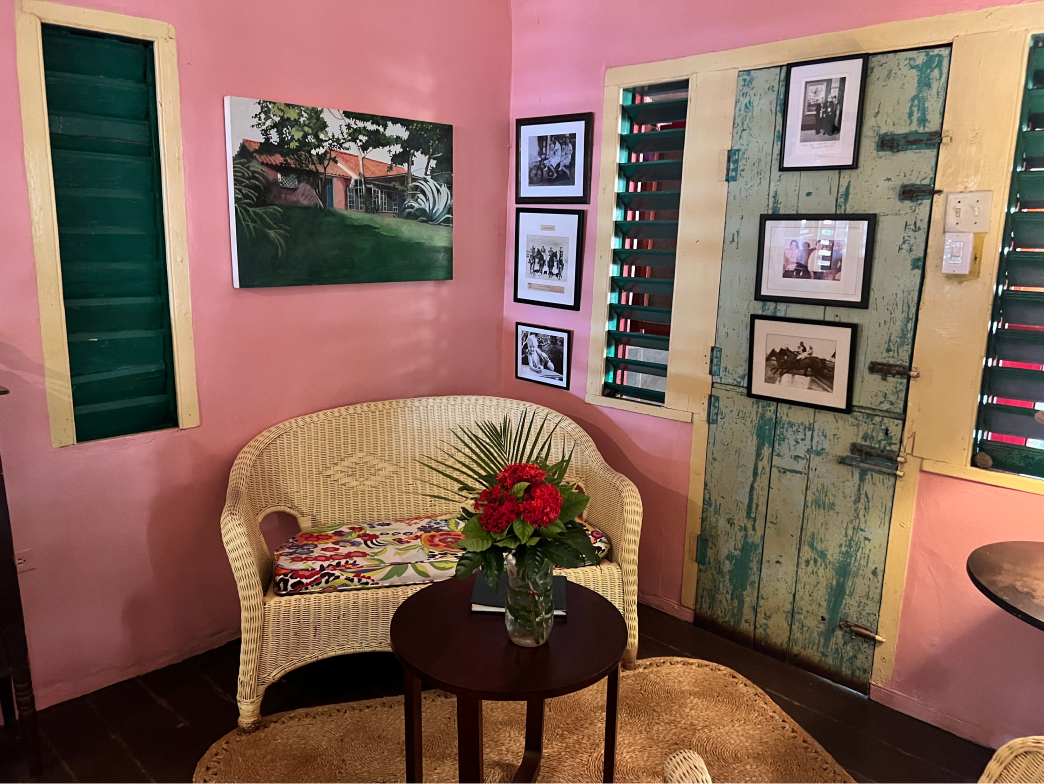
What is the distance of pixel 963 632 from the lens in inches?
104

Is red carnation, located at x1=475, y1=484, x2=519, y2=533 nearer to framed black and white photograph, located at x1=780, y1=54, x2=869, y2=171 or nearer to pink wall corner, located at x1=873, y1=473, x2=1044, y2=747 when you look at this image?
pink wall corner, located at x1=873, y1=473, x2=1044, y2=747

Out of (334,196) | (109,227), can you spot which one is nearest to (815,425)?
(334,196)

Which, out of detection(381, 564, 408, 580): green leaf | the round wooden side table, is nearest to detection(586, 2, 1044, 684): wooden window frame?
the round wooden side table

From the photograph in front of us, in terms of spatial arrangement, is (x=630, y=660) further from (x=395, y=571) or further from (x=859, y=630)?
(x=395, y=571)

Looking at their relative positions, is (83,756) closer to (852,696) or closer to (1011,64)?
(852,696)

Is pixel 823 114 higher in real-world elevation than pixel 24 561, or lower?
higher

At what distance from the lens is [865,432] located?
278 cm

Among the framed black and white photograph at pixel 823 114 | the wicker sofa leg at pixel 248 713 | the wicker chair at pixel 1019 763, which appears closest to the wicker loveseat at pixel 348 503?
the wicker sofa leg at pixel 248 713

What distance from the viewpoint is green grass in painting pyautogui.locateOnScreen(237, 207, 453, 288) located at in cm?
A: 297

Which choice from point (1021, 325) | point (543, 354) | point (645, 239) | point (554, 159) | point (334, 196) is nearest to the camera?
point (1021, 325)

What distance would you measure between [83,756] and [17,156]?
184 centimetres

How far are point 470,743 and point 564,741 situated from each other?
2.22 ft

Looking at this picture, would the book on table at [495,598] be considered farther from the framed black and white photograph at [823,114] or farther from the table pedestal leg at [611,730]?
the framed black and white photograph at [823,114]

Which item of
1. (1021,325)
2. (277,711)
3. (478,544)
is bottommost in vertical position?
(277,711)
